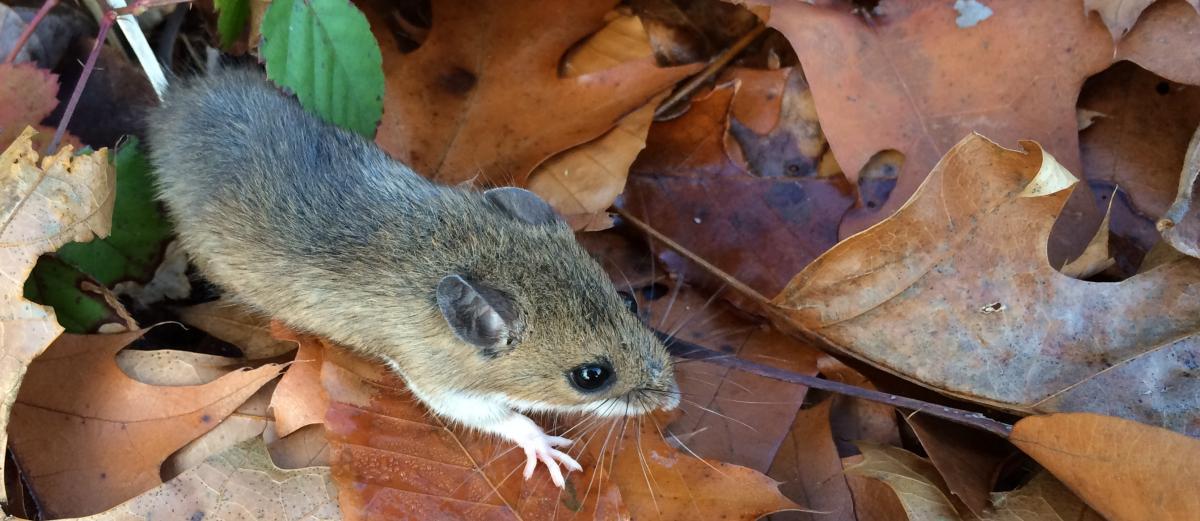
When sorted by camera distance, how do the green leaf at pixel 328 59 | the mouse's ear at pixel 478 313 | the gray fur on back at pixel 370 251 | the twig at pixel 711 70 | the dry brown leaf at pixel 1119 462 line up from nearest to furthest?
1. the dry brown leaf at pixel 1119 462
2. the mouse's ear at pixel 478 313
3. the gray fur on back at pixel 370 251
4. the green leaf at pixel 328 59
5. the twig at pixel 711 70

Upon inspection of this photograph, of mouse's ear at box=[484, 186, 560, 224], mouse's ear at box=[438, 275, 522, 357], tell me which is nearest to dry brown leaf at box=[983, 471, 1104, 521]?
mouse's ear at box=[438, 275, 522, 357]

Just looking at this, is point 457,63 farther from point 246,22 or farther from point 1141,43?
point 1141,43

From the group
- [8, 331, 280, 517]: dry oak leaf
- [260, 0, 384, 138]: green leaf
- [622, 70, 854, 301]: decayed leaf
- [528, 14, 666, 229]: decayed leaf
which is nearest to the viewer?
[8, 331, 280, 517]: dry oak leaf

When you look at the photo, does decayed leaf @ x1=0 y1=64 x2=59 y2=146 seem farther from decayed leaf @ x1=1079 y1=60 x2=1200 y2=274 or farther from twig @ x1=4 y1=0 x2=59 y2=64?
decayed leaf @ x1=1079 y1=60 x2=1200 y2=274

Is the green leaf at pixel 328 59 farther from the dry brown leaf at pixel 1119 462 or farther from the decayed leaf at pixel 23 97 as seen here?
the dry brown leaf at pixel 1119 462

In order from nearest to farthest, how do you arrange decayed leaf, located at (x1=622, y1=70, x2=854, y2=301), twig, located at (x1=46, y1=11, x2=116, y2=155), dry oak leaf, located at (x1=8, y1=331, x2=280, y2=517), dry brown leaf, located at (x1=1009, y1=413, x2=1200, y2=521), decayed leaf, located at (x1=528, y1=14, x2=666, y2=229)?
dry brown leaf, located at (x1=1009, y1=413, x2=1200, y2=521)
dry oak leaf, located at (x1=8, y1=331, x2=280, y2=517)
twig, located at (x1=46, y1=11, x2=116, y2=155)
decayed leaf, located at (x1=622, y1=70, x2=854, y2=301)
decayed leaf, located at (x1=528, y1=14, x2=666, y2=229)

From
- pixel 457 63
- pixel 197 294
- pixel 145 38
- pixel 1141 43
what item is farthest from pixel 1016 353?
pixel 145 38

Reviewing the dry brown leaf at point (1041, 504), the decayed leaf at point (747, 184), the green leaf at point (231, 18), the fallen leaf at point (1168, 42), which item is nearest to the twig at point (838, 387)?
the dry brown leaf at point (1041, 504)
